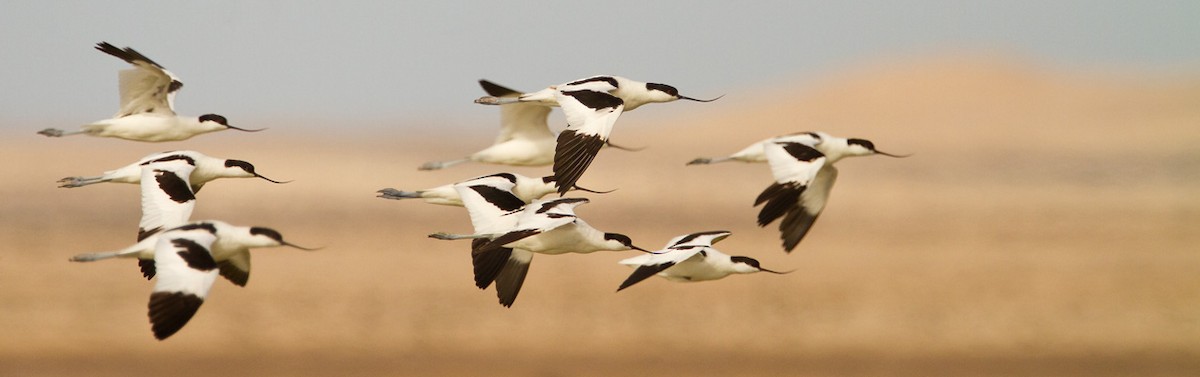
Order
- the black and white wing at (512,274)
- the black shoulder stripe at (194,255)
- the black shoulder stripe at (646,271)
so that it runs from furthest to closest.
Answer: the black and white wing at (512,274) < the black shoulder stripe at (646,271) < the black shoulder stripe at (194,255)

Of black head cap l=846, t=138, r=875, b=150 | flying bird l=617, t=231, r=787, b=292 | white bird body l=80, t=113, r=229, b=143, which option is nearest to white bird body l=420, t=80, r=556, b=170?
white bird body l=80, t=113, r=229, b=143

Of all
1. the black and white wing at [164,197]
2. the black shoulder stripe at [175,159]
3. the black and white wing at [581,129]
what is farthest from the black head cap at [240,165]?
the black and white wing at [581,129]

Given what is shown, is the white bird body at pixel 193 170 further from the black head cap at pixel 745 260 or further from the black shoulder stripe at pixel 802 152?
the black shoulder stripe at pixel 802 152

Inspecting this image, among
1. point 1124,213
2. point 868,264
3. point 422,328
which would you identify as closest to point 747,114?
point 1124,213

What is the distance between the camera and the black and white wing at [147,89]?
1219 centimetres

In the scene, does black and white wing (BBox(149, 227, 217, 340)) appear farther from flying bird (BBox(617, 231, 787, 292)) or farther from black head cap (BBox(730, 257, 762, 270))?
black head cap (BBox(730, 257, 762, 270))

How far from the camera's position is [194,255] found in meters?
9.48

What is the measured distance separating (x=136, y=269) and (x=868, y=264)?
11004mm

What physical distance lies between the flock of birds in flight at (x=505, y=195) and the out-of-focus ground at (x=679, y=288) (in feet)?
24.6

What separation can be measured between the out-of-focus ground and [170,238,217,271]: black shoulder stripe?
10286 mm

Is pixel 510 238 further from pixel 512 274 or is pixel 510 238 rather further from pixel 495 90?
pixel 495 90

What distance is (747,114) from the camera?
248ft

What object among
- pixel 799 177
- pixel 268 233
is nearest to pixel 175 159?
pixel 268 233

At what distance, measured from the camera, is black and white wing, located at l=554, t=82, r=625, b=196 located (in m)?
10.7
